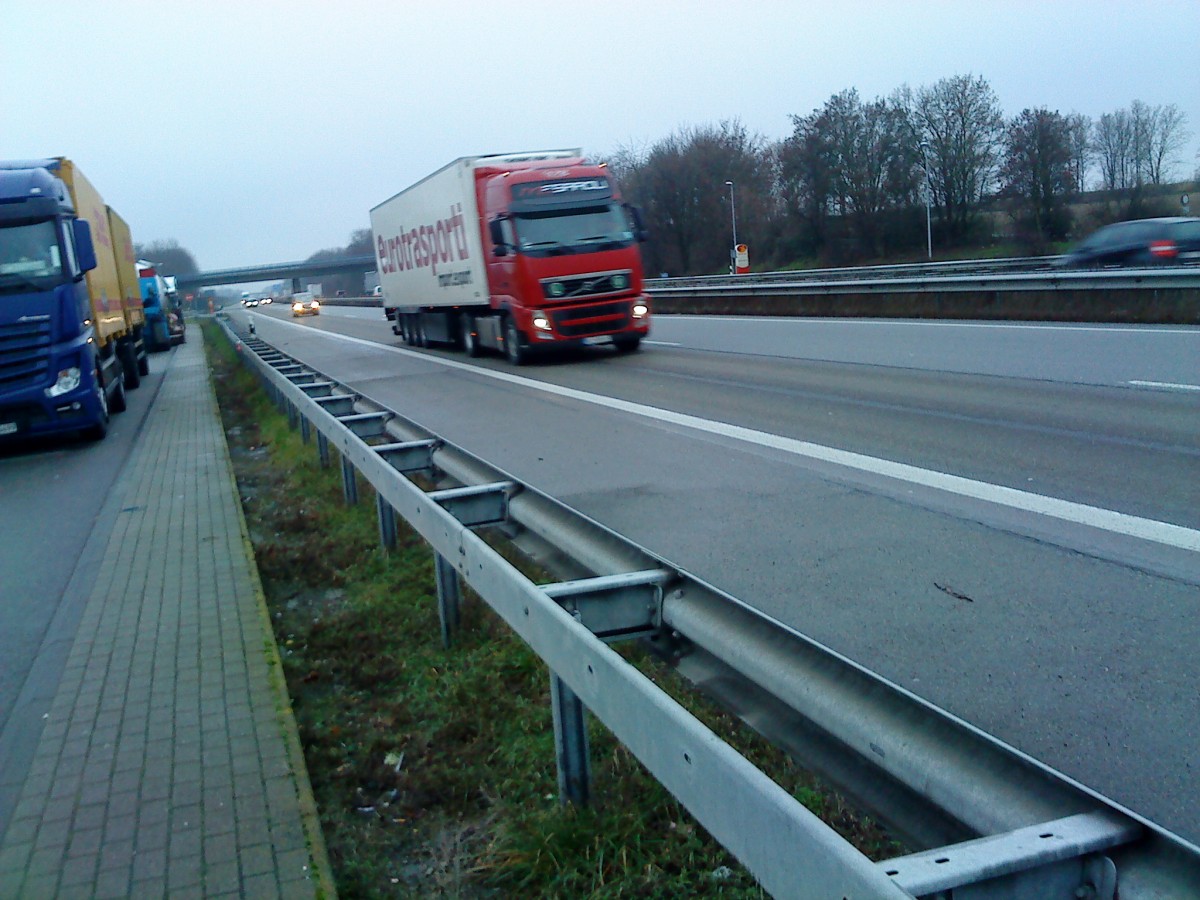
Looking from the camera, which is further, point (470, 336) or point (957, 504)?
point (470, 336)

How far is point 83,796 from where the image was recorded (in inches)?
174

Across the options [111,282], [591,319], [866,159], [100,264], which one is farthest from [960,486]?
[866,159]

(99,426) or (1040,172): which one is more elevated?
(1040,172)

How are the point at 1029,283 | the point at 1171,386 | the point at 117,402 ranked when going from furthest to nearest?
the point at 1029,283 < the point at 117,402 < the point at 1171,386

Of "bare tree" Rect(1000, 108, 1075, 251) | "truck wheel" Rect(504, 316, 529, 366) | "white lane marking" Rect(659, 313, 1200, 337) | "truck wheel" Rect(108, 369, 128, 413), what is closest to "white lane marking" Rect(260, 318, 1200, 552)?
"truck wheel" Rect(504, 316, 529, 366)

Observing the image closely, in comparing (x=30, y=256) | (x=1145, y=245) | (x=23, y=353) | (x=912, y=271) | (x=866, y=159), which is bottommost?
(x=912, y=271)

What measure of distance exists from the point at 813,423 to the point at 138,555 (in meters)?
6.28

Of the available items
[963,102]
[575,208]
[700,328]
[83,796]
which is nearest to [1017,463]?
[83,796]

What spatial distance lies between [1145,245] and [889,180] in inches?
1655

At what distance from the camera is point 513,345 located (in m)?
21.3

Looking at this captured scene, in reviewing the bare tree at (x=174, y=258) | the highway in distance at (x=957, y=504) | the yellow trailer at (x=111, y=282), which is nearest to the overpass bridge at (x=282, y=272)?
the bare tree at (x=174, y=258)

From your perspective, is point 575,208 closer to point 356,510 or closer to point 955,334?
point 955,334

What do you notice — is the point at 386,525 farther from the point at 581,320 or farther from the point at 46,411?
the point at 581,320

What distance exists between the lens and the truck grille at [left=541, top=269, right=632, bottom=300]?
65.7 feet
